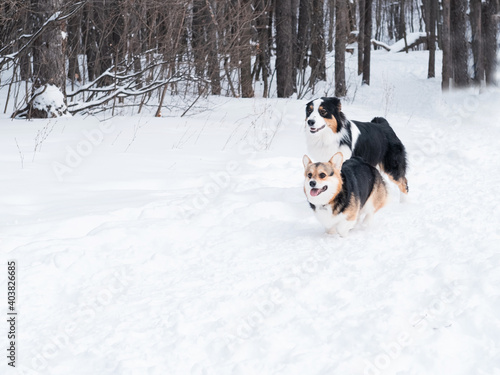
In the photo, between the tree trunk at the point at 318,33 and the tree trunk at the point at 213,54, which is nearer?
the tree trunk at the point at 213,54

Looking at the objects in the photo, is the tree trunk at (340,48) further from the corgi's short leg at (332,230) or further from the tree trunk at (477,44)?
the corgi's short leg at (332,230)

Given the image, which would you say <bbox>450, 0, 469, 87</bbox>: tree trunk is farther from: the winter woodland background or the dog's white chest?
the dog's white chest

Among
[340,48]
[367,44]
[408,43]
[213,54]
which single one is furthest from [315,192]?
[408,43]

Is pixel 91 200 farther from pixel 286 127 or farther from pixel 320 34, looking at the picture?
pixel 320 34

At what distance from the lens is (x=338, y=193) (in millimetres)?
4438

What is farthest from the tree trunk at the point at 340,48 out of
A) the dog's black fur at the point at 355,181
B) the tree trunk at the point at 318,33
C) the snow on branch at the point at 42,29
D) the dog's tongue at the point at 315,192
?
the dog's tongue at the point at 315,192

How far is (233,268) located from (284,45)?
43.1 ft

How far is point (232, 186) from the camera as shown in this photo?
660cm

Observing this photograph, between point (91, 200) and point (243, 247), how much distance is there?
84.3 inches

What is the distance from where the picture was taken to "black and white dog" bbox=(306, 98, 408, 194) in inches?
230

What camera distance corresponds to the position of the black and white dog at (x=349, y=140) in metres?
5.85

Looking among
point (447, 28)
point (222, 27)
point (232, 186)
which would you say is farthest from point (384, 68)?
point (232, 186)

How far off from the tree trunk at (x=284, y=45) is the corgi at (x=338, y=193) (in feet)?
39.2

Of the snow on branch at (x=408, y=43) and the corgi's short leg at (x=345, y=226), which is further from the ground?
the snow on branch at (x=408, y=43)
